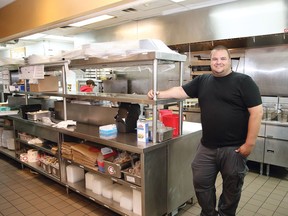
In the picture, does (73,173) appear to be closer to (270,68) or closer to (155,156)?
(155,156)

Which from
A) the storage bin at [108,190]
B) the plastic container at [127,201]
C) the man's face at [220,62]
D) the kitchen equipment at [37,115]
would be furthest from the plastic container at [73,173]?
the man's face at [220,62]

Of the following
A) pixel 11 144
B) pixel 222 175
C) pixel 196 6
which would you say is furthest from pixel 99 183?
pixel 196 6

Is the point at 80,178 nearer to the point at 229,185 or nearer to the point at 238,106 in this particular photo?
the point at 229,185

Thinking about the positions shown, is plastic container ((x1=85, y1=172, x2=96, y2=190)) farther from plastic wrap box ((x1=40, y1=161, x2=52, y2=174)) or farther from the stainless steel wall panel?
the stainless steel wall panel

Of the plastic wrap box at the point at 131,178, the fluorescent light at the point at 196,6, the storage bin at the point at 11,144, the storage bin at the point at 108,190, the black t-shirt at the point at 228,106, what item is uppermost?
the fluorescent light at the point at 196,6

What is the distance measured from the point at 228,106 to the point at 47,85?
111 inches

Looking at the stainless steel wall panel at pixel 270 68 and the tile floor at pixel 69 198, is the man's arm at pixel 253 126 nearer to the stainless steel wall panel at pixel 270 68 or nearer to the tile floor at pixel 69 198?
the tile floor at pixel 69 198

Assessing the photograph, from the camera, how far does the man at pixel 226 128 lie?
6.23ft

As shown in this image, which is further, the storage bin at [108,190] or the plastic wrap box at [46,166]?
the plastic wrap box at [46,166]

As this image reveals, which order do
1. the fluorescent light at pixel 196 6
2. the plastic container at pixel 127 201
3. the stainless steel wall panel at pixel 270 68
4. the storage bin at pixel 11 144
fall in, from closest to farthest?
the plastic container at pixel 127 201 < the fluorescent light at pixel 196 6 < the stainless steel wall panel at pixel 270 68 < the storage bin at pixel 11 144

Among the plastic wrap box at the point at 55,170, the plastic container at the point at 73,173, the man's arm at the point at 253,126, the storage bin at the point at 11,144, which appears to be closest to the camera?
the man's arm at the point at 253,126

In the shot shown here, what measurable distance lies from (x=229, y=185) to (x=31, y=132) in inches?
117

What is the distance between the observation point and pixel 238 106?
1.95 meters

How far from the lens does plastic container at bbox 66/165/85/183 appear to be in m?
3.05
